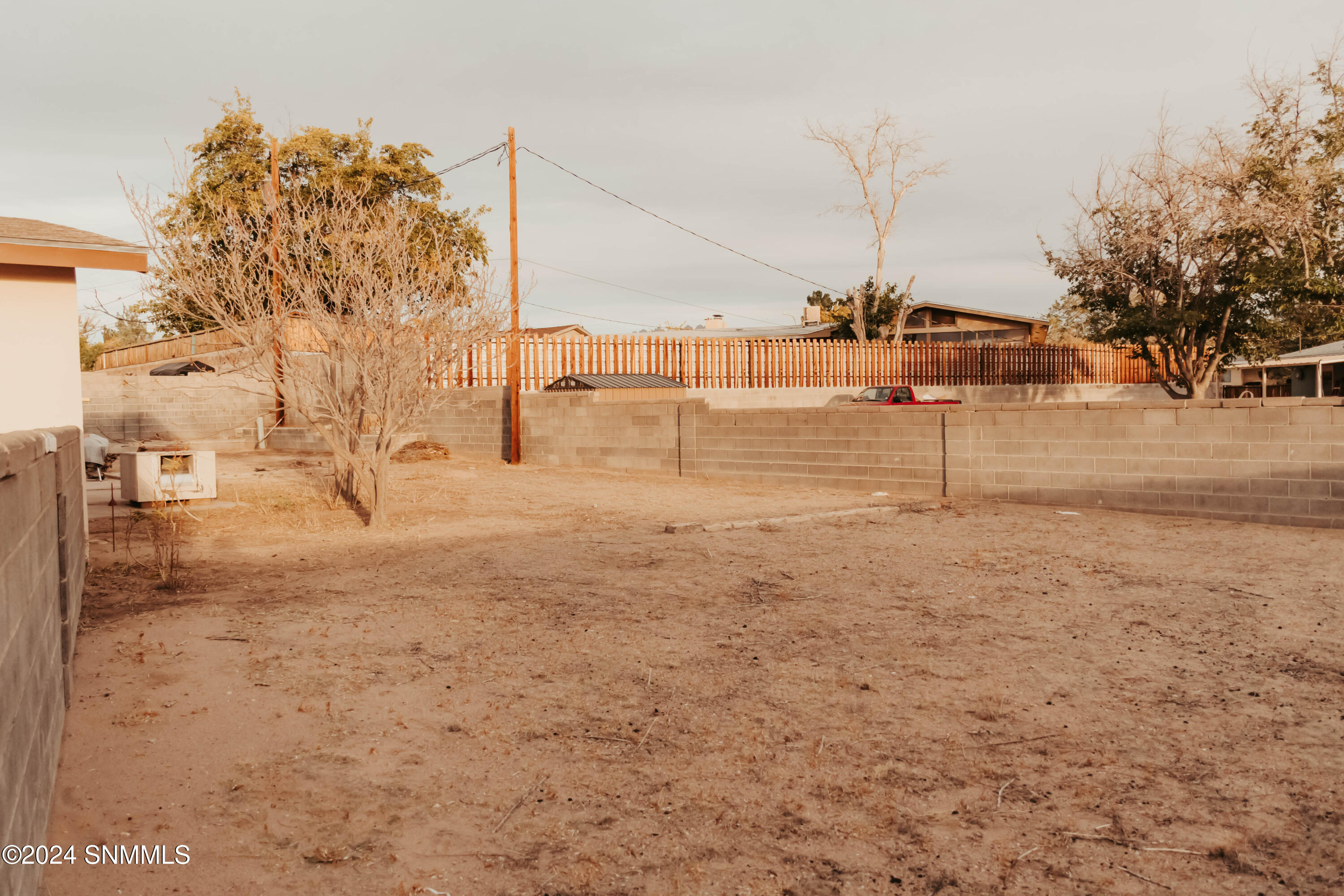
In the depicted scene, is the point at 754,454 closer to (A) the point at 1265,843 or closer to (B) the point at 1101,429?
(B) the point at 1101,429

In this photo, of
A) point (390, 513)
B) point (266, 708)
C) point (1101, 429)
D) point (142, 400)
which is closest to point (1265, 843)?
point (266, 708)

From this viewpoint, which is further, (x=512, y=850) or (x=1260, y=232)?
(x=1260, y=232)

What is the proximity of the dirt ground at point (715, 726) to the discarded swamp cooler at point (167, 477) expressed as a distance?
4.49 m

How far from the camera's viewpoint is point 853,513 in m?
11.4

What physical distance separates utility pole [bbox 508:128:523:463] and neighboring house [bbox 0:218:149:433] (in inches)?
393

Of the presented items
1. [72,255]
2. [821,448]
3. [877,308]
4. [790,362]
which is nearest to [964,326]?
[877,308]

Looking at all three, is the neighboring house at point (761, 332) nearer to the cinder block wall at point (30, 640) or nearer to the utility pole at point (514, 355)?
the utility pole at point (514, 355)

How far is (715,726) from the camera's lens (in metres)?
4.33

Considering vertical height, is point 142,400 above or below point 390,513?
above

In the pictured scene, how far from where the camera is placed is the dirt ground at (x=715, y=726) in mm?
3115

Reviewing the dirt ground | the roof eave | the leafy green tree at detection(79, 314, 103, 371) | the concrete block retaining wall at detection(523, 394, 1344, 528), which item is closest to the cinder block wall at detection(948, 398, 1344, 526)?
the concrete block retaining wall at detection(523, 394, 1344, 528)

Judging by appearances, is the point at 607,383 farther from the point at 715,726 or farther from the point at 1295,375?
the point at 1295,375

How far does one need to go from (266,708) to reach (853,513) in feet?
26.4

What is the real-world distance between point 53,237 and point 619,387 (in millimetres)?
12868
